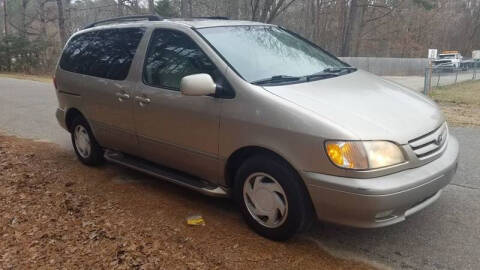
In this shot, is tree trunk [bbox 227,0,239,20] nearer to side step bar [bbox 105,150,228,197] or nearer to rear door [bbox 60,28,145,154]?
rear door [bbox 60,28,145,154]

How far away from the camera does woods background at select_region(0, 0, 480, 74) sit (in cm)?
3312

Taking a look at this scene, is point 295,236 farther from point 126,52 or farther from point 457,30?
point 457,30

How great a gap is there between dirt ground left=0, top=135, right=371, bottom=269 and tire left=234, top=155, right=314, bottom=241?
0.13m

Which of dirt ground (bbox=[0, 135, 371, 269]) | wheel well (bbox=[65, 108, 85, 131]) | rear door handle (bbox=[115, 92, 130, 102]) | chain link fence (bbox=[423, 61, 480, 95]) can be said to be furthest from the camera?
chain link fence (bbox=[423, 61, 480, 95])

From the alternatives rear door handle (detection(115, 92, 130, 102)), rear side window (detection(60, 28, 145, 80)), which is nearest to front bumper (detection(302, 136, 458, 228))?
rear door handle (detection(115, 92, 130, 102))

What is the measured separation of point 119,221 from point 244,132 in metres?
1.42

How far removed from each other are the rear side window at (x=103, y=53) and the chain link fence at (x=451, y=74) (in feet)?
30.5

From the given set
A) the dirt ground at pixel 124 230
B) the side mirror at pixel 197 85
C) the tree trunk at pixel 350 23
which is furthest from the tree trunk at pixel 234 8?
the side mirror at pixel 197 85

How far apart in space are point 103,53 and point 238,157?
239 centimetres

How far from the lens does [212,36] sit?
4.04 meters

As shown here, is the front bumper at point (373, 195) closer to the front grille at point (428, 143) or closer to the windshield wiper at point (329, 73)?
the front grille at point (428, 143)

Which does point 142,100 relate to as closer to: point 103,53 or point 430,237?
point 103,53

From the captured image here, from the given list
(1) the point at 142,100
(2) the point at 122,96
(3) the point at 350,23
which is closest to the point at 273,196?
(1) the point at 142,100

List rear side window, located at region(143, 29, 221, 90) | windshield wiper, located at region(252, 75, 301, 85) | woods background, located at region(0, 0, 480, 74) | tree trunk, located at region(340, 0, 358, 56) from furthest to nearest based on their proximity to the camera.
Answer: woods background, located at region(0, 0, 480, 74) → tree trunk, located at region(340, 0, 358, 56) → rear side window, located at region(143, 29, 221, 90) → windshield wiper, located at region(252, 75, 301, 85)
